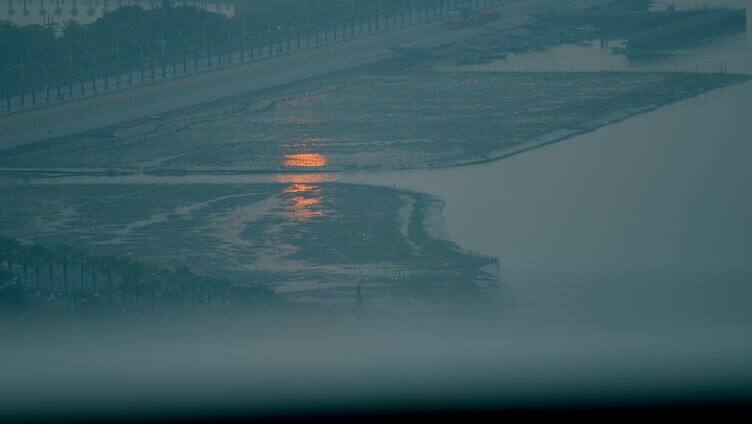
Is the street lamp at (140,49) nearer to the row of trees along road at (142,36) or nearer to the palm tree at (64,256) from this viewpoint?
the row of trees along road at (142,36)

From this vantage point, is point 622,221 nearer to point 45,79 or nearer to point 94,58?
point 45,79

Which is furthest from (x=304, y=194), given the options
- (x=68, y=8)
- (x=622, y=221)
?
(x=68, y=8)

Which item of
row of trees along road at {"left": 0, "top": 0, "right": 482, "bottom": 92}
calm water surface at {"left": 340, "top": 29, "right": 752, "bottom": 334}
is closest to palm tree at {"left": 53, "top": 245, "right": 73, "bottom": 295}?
calm water surface at {"left": 340, "top": 29, "right": 752, "bottom": 334}

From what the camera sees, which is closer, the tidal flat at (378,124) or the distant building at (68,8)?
the tidal flat at (378,124)

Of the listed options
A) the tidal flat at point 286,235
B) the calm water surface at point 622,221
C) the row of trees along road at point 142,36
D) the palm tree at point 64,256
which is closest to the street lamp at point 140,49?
the row of trees along road at point 142,36

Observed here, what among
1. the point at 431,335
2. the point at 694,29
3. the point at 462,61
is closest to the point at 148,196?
the point at 431,335
